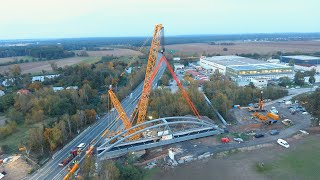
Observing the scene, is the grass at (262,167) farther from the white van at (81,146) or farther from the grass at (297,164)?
the white van at (81,146)

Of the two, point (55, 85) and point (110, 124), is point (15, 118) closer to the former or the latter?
point (110, 124)

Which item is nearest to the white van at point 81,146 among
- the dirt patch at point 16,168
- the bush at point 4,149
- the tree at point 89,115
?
the dirt patch at point 16,168

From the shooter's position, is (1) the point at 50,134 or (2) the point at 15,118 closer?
(1) the point at 50,134

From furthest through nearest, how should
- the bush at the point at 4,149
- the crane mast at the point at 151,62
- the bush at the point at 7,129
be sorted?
the bush at the point at 7,129, the crane mast at the point at 151,62, the bush at the point at 4,149

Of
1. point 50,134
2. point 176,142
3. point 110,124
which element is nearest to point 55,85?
point 110,124

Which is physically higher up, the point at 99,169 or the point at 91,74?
the point at 91,74

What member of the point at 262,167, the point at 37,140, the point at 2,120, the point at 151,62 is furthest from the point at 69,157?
the point at 262,167

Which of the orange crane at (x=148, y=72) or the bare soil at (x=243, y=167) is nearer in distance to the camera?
the bare soil at (x=243, y=167)
